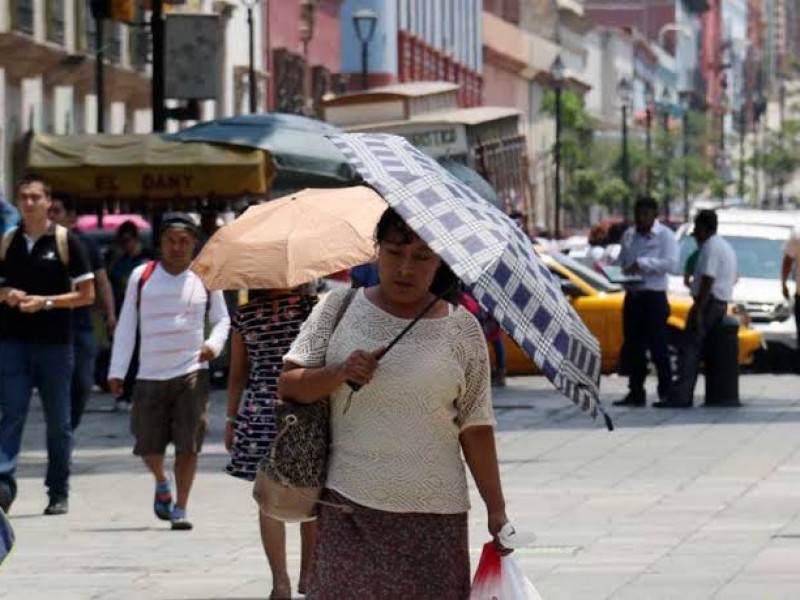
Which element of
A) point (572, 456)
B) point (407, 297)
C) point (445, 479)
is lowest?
point (572, 456)

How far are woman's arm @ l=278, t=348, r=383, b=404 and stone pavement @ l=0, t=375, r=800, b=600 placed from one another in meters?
3.79

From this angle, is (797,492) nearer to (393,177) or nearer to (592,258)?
(393,177)

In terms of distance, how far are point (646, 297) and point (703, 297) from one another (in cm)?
53

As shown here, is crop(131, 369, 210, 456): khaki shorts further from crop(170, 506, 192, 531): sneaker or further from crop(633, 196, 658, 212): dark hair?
crop(633, 196, 658, 212): dark hair

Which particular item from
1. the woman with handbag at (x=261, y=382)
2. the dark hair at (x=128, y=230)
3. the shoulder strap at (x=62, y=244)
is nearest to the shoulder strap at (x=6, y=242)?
the shoulder strap at (x=62, y=244)

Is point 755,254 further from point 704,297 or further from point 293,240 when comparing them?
point 293,240

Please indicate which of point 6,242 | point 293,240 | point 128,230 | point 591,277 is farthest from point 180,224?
point 591,277

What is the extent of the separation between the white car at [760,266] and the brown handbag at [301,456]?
68.5 feet

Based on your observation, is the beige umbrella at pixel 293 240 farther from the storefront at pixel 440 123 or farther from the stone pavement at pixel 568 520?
the storefront at pixel 440 123

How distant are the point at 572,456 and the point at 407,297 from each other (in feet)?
36.3

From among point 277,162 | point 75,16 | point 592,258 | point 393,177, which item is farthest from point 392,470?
point 75,16

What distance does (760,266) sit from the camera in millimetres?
31500

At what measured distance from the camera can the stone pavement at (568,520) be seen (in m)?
11.5

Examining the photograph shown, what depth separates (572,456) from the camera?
18234mm
